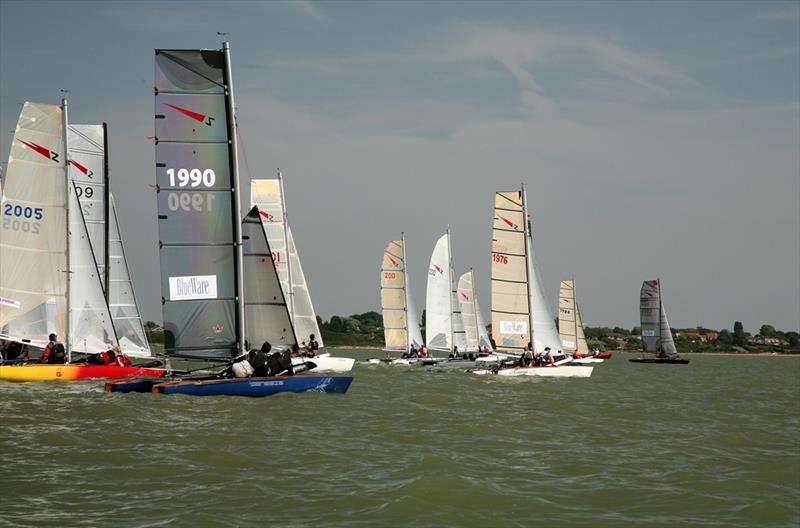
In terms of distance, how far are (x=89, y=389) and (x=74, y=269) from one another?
23.2 ft

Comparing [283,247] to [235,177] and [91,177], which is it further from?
[235,177]

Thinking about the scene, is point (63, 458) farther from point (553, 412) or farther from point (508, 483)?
point (553, 412)

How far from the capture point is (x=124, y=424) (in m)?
18.7

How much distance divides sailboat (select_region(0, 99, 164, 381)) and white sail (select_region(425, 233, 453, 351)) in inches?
1330

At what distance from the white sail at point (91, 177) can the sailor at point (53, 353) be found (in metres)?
5.82

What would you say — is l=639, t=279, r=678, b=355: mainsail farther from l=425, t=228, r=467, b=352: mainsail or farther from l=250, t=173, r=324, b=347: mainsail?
l=250, t=173, r=324, b=347: mainsail

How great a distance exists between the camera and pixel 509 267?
4494 centimetres

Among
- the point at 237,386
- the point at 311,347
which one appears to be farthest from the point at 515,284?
the point at 237,386

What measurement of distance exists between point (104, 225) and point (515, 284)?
1858 centimetres

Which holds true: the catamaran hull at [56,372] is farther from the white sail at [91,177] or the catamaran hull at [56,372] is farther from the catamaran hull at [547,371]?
the catamaran hull at [547,371]

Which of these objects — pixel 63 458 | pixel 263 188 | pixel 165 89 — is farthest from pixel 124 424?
pixel 263 188

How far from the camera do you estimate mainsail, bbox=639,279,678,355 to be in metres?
86.2

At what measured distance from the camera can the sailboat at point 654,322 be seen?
86125mm

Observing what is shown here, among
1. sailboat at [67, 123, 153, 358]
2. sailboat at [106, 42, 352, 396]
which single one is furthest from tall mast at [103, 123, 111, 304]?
sailboat at [106, 42, 352, 396]
